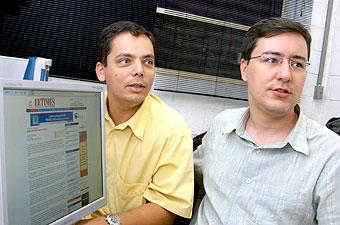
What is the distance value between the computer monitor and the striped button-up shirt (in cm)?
48

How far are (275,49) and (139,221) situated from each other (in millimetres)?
835

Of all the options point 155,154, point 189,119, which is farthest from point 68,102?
point 189,119

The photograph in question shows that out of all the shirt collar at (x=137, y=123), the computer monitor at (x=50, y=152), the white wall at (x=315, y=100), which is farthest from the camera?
the white wall at (x=315, y=100)

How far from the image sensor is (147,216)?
105 centimetres

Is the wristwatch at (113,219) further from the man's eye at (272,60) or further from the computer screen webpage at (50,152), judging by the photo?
the man's eye at (272,60)

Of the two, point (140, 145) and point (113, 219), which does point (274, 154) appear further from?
point (113, 219)

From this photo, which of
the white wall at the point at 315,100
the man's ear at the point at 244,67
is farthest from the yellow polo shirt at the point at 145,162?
the white wall at the point at 315,100

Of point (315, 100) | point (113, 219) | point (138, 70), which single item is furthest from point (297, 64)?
point (315, 100)

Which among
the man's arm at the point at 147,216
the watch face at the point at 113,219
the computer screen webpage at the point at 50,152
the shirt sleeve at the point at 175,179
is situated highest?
the computer screen webpage at the point at 50,152

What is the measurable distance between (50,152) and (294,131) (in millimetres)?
843

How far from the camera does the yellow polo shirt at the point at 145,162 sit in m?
1.12

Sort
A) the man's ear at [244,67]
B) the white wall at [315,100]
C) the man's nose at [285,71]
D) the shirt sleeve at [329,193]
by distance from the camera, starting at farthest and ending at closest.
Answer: the white wall at [315,100] → the man's ear at [244,67] → the man's nose at [285,71] → the shirt sleeve at [329,193]

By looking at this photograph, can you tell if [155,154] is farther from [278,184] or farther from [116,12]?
[116,12]

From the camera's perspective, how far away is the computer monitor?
0.65 meters
